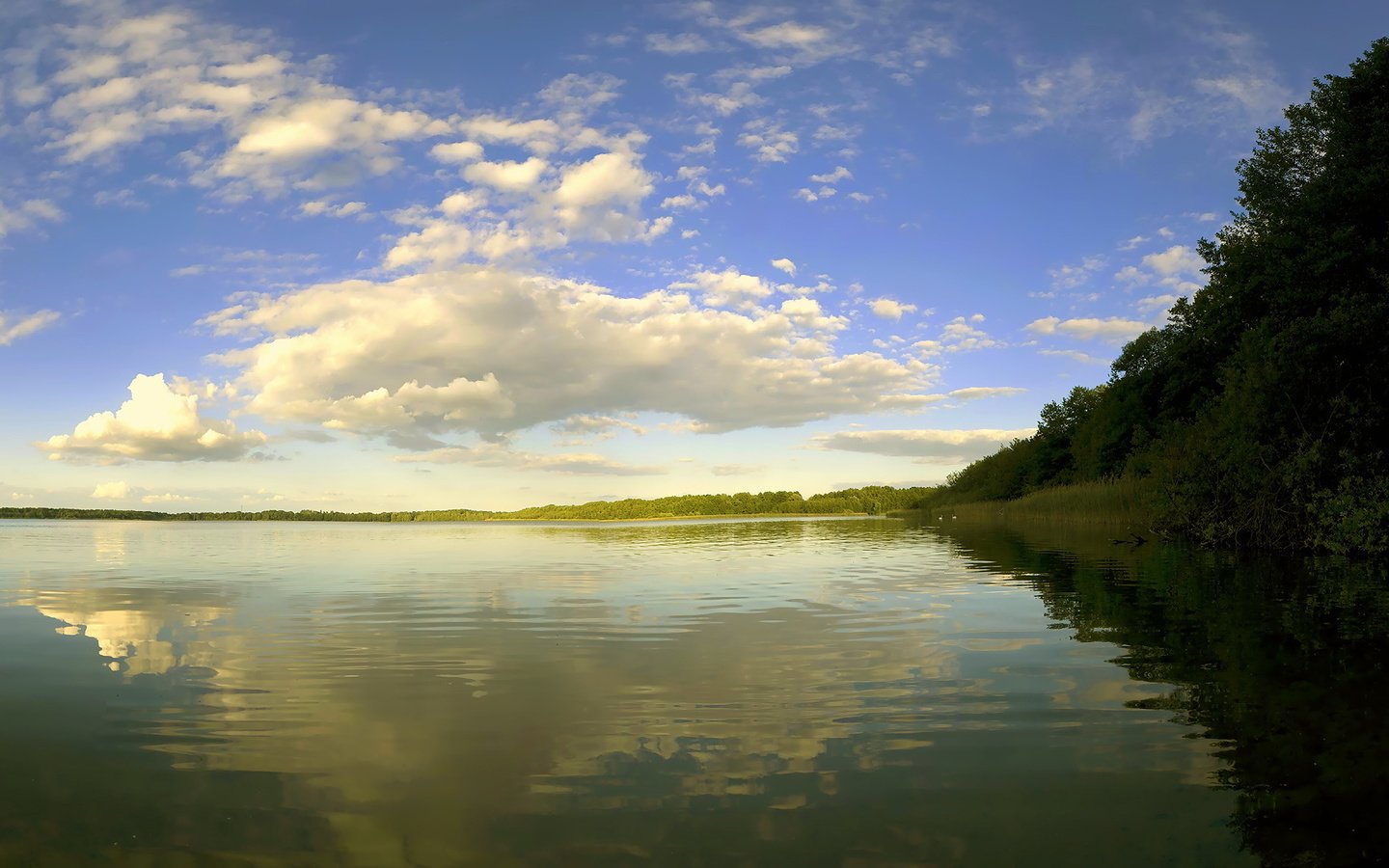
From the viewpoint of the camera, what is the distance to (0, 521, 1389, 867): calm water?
176 inches

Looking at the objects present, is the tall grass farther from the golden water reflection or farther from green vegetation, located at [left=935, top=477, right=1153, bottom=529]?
the golden water reflection

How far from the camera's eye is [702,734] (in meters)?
6.43

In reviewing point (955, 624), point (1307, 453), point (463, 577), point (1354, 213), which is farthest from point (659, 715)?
point (1354, 213)

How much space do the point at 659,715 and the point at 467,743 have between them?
1.67m

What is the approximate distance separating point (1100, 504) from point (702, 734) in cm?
4744

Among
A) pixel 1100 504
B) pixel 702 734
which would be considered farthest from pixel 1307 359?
pixel 702 734

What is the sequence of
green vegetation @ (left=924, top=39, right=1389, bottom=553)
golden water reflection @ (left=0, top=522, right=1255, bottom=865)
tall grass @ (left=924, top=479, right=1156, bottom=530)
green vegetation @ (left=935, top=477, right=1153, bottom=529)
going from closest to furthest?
golden water reflection @ (left=0, top=522, right=1255, bottom=865)
green vegetation @ (left=924, top=39, right=1389, bottom=553)
tall grass @ (left=924, top=479, right=1156, bottom=530)
green vegetation @ (left=935, top=477, right=1153, bottom=529)

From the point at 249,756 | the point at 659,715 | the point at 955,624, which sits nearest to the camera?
the point at 249,756

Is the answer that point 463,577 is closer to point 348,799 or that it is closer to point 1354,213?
point 348,799

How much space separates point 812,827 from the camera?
457cm

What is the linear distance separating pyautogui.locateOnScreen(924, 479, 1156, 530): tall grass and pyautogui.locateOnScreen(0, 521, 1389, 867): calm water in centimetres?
2713

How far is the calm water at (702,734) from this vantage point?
4.48 m

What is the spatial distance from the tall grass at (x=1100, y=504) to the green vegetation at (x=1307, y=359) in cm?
190

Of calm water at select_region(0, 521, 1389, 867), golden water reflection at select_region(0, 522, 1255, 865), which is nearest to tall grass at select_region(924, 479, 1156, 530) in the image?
calm water at select_region(0, 521, 1389, 867)
